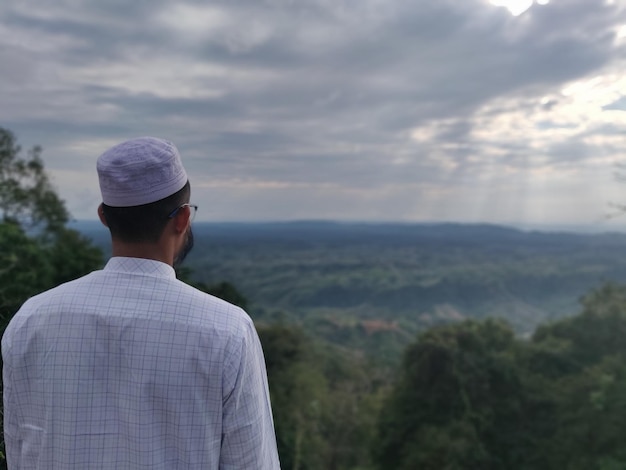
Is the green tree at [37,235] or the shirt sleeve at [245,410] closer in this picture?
the shirt sleeve at [245,410]

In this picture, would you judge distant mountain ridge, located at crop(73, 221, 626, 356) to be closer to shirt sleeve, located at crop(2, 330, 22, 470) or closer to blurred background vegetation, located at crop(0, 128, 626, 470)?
blurred background vegetation, located at crop(0, 128, 626, 470)

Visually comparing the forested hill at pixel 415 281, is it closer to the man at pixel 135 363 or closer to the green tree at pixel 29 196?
the green tree at pixel 29 196

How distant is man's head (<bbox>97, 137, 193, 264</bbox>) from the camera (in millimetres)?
1342

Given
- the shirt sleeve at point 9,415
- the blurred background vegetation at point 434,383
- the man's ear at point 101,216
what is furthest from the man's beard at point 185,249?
the blurred background vegetation at point 434,383

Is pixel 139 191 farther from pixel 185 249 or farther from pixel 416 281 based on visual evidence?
pixel 416 281

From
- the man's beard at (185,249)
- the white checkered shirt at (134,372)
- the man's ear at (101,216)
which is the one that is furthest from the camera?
the man's beard at (185,249)

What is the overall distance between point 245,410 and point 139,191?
619 mm

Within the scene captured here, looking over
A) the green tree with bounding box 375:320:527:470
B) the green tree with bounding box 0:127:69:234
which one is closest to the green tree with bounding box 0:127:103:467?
the green tree with bounding box 0:127:69:234

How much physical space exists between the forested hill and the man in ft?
178

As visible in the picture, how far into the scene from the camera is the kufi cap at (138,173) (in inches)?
52.7

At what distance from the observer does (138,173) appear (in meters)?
1.34

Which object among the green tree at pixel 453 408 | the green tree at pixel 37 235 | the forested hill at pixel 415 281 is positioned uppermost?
the green tree at pixel 37 235

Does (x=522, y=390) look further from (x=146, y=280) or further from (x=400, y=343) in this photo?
(x=400, y=343)

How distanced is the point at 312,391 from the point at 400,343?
108 feet
